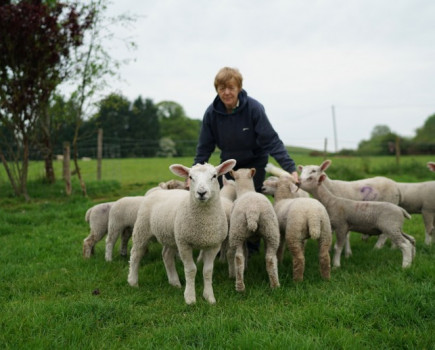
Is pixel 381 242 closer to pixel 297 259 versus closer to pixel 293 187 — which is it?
pixel 293 187

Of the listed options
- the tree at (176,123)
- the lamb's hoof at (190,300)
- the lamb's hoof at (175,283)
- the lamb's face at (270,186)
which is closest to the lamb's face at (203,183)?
the lamb's hoof at (190,300)

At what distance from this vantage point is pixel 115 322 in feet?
12.0

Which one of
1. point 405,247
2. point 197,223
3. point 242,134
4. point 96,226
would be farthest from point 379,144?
point 197,223

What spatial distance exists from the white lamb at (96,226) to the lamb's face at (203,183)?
8.83 ft

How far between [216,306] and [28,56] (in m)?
9.52

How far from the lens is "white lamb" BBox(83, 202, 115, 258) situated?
6152mm

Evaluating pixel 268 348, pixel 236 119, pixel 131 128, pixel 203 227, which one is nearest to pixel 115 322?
pixel 203 227

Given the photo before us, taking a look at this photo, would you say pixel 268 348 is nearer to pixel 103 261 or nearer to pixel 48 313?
pixel 48 313

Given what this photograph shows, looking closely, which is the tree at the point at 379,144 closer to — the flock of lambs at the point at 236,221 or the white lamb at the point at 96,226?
the flock of lambs at the point at 236,221

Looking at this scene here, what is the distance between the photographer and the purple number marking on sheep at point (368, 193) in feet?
22.3

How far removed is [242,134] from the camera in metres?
5.74

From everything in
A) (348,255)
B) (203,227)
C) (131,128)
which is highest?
(131,128)

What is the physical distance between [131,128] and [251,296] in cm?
5740

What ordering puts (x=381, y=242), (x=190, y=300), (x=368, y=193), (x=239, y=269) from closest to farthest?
(x=190, y=300) < (x=239, y=269) < (x=381, y=242) < (x=368, y=193)
